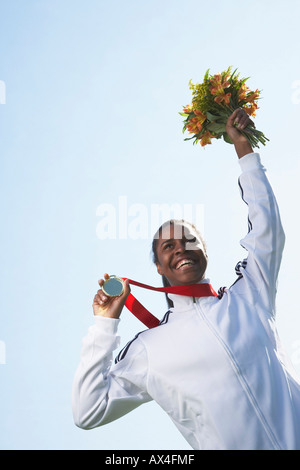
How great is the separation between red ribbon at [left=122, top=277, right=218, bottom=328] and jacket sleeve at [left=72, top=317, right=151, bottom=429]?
0.40 m

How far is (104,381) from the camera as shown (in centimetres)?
337

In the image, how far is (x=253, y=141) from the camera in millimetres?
4359

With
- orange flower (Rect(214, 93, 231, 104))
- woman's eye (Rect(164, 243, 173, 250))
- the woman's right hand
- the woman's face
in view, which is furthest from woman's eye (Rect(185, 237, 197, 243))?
orange flower (Rect(214, 93, 231, 104))

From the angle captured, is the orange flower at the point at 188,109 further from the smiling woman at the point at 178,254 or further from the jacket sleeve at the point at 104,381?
the jacket sleeve at the point at 104,381

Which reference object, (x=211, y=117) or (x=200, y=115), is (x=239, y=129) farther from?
(x=200, y=115)

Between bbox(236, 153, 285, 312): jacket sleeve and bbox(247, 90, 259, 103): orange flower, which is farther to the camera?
bbox(247, 90, 259, 103): orange flower

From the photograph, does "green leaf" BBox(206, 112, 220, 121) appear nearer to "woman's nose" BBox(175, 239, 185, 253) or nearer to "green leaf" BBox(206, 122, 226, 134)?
"green leaf" BBox(206, 122, 226, 134)

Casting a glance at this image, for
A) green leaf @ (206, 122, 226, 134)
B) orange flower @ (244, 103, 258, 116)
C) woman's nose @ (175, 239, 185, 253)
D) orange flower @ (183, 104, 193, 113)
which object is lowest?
woman's nose @ (175, 239, 185, 253)

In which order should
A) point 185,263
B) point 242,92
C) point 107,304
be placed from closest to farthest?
point 107,304
point 185,263
point 242,92

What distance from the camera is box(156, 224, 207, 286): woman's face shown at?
3.87 m

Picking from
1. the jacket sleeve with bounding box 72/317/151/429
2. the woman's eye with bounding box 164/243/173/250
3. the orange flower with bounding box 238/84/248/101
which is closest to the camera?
the jacket sleeve with bounding box 72/317/151/429

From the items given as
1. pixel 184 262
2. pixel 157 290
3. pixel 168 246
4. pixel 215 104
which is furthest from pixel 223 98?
pixel 157 290

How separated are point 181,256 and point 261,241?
0.65 metres
